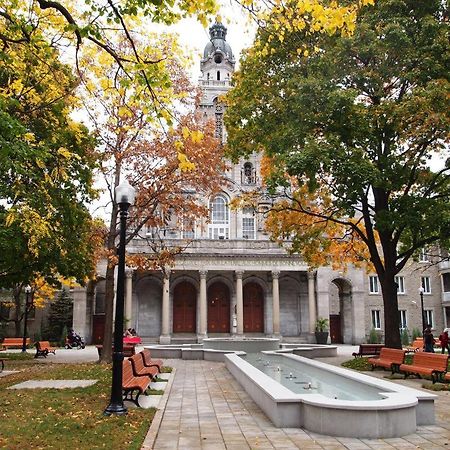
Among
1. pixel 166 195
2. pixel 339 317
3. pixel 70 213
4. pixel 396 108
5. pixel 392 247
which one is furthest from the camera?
pixel 339 317

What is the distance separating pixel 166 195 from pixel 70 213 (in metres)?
6.95

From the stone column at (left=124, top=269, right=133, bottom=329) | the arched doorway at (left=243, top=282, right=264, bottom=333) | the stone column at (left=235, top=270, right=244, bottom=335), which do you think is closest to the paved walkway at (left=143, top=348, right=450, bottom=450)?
the stone column at (left=235, top=270, right=244, bottom=335)

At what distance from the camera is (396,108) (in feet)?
58.2

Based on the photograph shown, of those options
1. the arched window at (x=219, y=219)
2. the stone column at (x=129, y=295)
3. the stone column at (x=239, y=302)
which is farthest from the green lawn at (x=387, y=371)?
the arched window at (x=219, y=219)

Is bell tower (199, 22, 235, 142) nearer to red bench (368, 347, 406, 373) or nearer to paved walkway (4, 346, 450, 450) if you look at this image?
red bench (368, 347, 406, 373)

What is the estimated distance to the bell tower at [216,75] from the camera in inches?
2037

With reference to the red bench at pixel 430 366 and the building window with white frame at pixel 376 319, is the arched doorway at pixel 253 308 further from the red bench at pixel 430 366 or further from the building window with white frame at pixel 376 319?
the red bench at pixel 430 366

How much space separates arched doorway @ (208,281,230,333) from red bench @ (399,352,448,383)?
95.6 feet

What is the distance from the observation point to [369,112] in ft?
61.0

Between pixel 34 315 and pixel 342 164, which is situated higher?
pixel 342 164

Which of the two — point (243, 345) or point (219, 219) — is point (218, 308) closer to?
point (219, 219)

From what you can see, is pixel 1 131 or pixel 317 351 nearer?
pixel 1 131

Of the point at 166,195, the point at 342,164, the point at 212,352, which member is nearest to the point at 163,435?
the point at 342,164

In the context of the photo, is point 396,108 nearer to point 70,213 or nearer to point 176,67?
point 176,67
